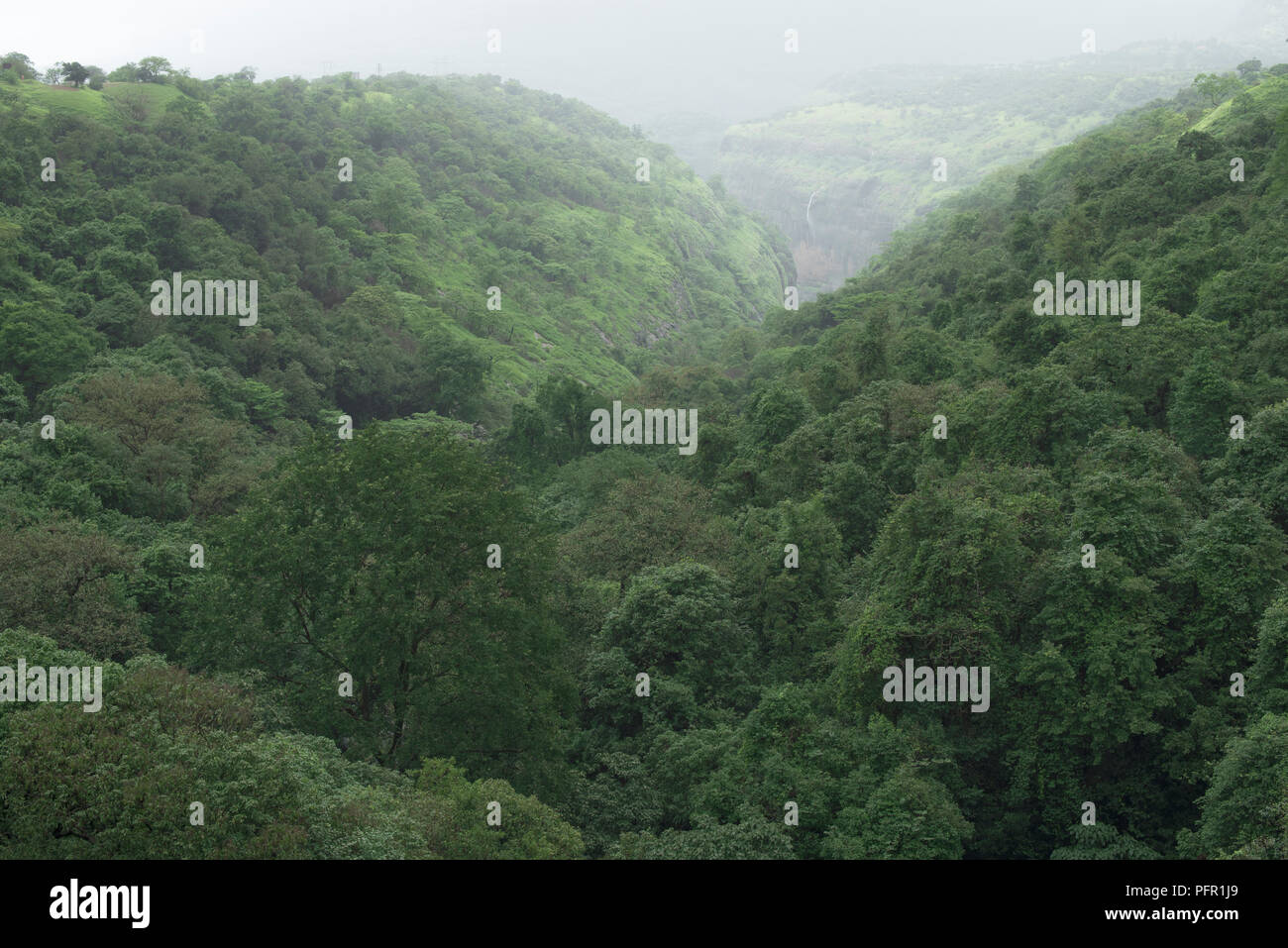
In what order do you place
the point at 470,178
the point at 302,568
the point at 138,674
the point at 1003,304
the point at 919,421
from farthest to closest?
1. the point at 470,178
2. the point at 1003,304
3. the point at 919,421
4. the point at 302,568
5. the point at 138,674

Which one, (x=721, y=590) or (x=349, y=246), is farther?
(x=349, y=246)

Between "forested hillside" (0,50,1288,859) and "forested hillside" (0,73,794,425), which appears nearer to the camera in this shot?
"forested hillside" (0,50,1288,859)

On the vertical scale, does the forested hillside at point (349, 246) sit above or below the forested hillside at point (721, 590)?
above

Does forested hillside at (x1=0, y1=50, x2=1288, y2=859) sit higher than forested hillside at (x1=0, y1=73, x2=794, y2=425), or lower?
lower

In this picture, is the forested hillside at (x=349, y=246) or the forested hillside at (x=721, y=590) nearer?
the forested hillside at (x=721, y=590)

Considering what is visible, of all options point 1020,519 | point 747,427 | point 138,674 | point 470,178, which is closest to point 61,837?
point 138,674

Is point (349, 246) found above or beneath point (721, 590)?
above
